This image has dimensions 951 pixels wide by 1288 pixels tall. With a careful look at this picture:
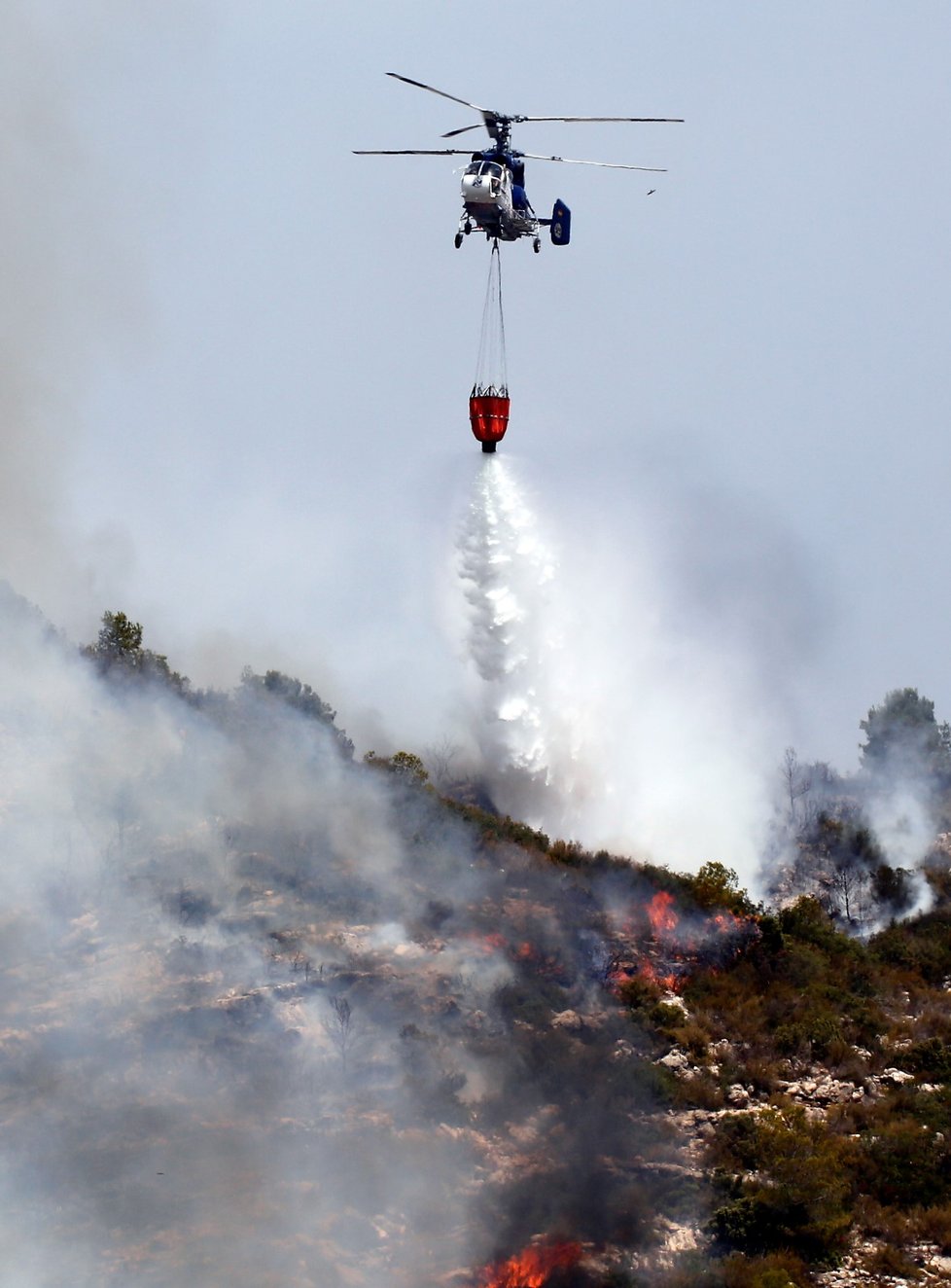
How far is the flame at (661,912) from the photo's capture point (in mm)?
57688

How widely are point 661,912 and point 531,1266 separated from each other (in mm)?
20771

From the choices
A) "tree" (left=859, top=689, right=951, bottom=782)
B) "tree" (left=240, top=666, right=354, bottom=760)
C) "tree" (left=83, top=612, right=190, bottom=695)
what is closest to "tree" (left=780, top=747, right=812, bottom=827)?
"tree" (left=859, top=689, right=951, bottom=782)

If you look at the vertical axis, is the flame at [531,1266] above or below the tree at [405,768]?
below

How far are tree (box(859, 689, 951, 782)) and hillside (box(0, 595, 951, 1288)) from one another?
83.2ft

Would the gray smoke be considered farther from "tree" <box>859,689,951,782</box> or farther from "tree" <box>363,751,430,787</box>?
"tree" <box>859,689,951,782</box>

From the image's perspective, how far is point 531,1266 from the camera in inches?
1563

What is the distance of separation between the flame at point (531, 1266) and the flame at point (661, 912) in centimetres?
1872

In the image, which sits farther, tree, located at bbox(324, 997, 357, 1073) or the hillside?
tree, located at bbox(324, 997, 357, 1073)

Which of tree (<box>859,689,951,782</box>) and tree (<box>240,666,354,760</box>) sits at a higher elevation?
tree (<box>859,689,951,782</box>)

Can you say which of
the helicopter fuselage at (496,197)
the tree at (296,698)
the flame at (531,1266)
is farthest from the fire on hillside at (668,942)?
the helicopter fuselage at (496,197)

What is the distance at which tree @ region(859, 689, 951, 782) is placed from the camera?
89875 millimetres

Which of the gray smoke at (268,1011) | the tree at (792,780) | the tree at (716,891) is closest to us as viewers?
the gray smoke at (268,1011)

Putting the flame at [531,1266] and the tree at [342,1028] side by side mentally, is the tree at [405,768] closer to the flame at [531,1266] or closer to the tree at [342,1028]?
the tree at [342,1028]

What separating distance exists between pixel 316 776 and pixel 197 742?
18.3 ft
